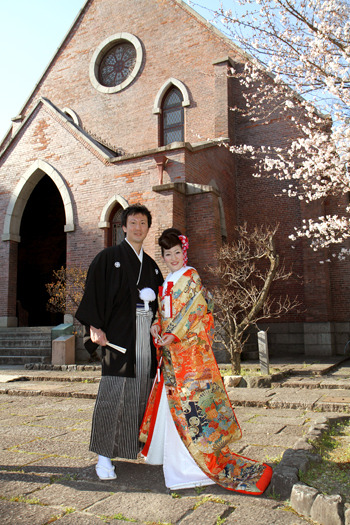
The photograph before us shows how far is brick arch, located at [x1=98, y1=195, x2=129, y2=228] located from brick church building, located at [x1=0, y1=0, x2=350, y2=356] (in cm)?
3

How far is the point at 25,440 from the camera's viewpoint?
4371 mm

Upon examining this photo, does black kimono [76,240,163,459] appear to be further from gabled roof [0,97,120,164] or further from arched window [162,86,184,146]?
arched window [162,86,184,146]

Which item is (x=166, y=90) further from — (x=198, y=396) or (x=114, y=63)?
(x=198, y=396)

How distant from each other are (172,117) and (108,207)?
17.9ft

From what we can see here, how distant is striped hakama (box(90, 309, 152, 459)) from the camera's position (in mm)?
3436

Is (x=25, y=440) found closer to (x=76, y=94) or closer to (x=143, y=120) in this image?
(x=143, y=120)

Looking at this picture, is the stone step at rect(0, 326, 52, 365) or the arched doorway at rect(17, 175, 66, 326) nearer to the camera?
the stone step at rect(0, 326, 52, 365)

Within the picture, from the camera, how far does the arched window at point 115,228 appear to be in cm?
1273

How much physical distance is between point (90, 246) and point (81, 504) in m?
10.3

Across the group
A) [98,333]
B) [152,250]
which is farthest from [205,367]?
[152,250]

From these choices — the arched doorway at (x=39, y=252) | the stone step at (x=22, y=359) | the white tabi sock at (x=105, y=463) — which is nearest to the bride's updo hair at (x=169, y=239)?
the white tabi sock at (x=105, y=463)

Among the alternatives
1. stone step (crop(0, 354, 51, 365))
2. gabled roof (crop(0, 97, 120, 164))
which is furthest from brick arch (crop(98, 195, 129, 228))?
stone step (crop(0, 354, 51, 365))

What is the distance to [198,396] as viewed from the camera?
3.32 meters

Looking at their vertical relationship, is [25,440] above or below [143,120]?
below
